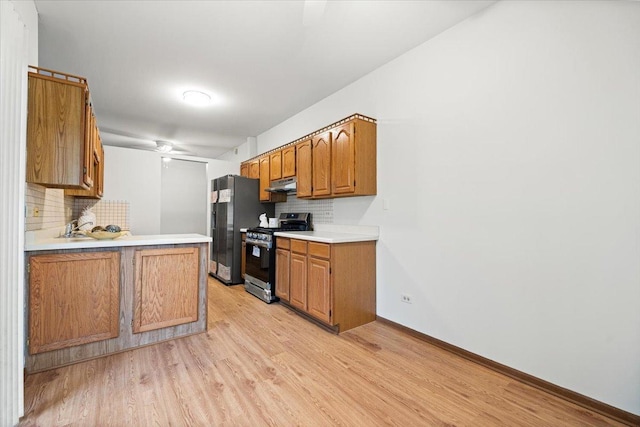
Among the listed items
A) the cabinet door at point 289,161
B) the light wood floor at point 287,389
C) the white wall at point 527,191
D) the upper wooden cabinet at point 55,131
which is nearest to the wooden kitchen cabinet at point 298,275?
the light wood floor at point 287,389

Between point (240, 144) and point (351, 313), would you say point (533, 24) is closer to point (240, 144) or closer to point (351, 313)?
point (351, 313)

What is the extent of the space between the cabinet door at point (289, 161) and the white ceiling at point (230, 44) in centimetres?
72

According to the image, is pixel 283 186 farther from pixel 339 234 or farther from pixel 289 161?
pixel 339 234

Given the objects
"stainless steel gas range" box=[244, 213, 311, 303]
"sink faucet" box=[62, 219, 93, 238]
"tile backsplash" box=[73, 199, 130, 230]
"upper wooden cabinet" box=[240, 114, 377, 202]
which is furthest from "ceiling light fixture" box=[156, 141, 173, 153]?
"upper wooden cabinet" box=[240, 114, 377, 202]

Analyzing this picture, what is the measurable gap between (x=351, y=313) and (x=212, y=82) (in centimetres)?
323

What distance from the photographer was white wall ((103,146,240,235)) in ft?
15.9

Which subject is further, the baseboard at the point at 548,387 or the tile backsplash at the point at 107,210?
the tile backsplash at the point at 107,210

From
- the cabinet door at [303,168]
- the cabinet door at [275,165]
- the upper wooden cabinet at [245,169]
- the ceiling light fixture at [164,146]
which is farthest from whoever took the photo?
the ceiling light fixture at [164,146]

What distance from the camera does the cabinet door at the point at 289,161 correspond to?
3.88m

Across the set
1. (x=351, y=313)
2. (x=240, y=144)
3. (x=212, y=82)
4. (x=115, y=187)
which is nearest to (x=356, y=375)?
(x=351, y=313)

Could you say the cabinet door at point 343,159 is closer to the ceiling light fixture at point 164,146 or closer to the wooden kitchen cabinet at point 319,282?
the wooden kitchen cabinet at point 319,282

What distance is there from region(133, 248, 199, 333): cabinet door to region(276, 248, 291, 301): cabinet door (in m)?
1.07

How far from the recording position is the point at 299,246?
3.13 metres

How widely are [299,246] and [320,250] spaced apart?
410 mm
